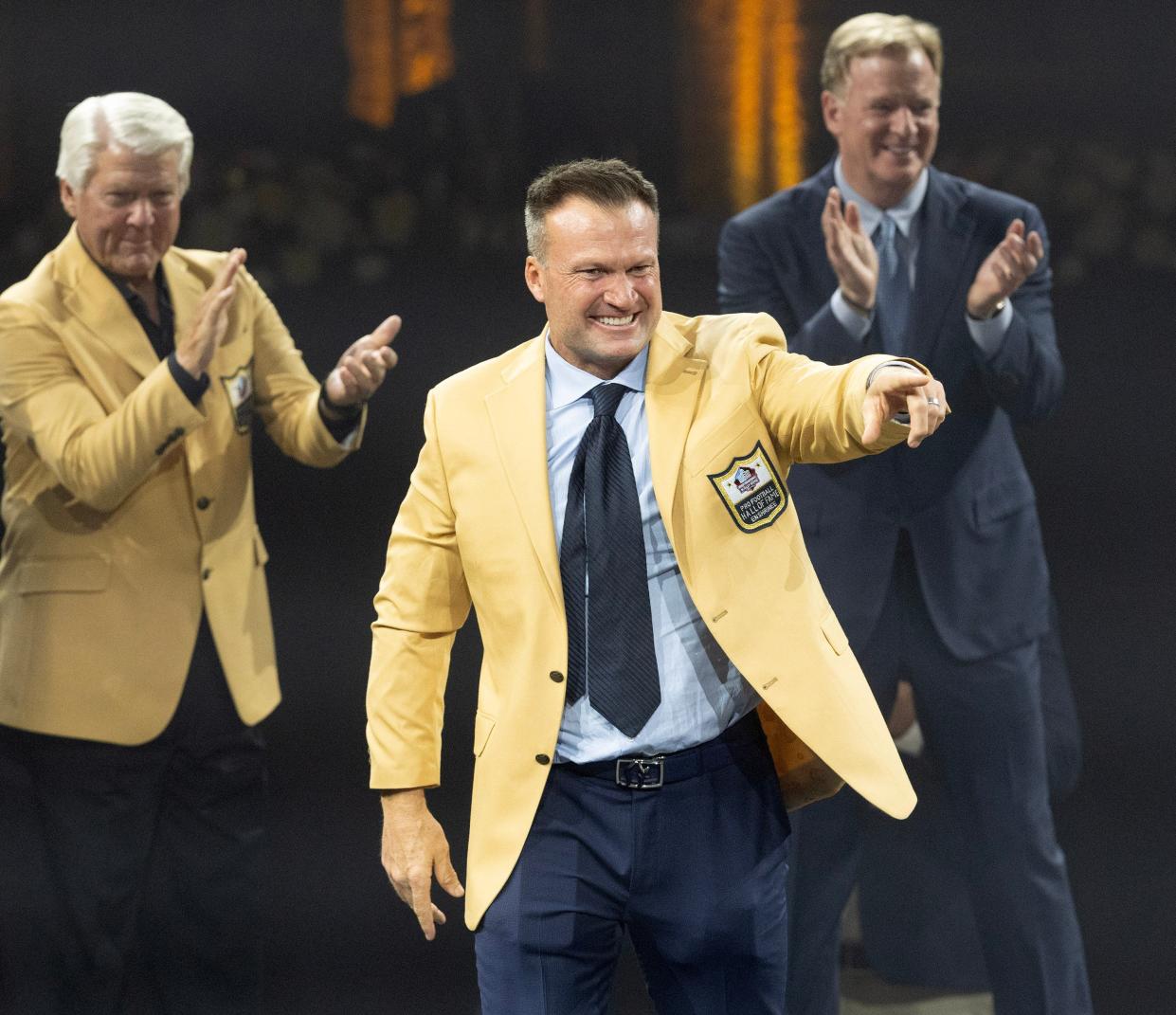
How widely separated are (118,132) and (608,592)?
170cm

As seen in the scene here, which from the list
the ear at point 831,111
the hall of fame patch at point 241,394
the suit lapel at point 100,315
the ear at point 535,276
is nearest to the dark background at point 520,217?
the ear at point 831,111

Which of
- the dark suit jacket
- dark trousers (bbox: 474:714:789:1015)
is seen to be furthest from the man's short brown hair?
the dark suit jacket

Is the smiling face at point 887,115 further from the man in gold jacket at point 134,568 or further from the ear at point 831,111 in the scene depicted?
the man in gold jacket at point 134,568

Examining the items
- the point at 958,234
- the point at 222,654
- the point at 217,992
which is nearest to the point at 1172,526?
the point at 958,234

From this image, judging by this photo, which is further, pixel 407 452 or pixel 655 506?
pixel 407 452

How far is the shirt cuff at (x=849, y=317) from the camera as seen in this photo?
3486 mm

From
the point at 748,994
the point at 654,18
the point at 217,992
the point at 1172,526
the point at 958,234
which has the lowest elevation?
the point at 217,992

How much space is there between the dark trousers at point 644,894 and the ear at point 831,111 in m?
1.59

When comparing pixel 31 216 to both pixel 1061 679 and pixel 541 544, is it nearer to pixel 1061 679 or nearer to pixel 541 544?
pixel 541 544

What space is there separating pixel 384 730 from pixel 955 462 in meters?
1.66

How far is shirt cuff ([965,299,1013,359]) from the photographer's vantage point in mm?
3518

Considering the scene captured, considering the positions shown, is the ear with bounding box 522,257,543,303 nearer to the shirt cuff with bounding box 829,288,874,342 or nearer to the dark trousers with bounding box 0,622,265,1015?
the shirt cuff with bounding box 829,288,874,342

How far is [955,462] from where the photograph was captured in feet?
12.0

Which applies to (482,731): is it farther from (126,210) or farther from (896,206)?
(896,206)
